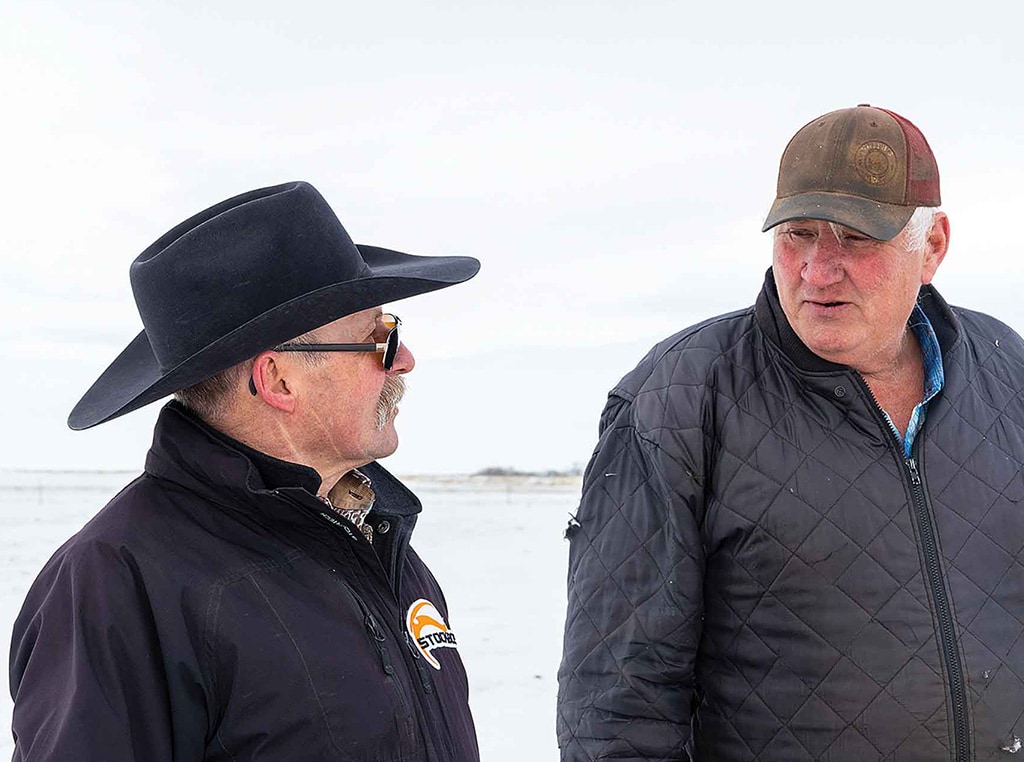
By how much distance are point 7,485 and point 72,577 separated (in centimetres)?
2761

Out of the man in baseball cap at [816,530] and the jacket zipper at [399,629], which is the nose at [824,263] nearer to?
the man in baseball cap at [816,530]

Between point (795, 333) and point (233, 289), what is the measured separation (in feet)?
3.59

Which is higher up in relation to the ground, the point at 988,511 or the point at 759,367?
the point at 759,367

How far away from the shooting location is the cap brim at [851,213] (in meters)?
2.12

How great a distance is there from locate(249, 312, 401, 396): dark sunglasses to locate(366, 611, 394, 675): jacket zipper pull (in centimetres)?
41

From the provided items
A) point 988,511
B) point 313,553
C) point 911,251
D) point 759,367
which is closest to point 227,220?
point 313,553

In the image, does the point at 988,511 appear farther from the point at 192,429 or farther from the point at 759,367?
the point at 192,429

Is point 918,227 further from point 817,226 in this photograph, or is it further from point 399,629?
point 399,629

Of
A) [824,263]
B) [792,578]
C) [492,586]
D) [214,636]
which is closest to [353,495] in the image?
[214,636]

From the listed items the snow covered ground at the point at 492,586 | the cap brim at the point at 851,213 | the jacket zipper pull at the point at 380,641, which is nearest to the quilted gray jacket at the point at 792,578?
the cap brim at the point at 851,213

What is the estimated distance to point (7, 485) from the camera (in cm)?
2670

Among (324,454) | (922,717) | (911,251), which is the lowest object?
(922,717)

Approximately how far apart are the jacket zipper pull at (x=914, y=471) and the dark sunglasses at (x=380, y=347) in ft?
3.26

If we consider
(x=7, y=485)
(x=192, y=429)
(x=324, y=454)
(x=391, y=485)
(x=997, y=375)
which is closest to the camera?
(x=192, y=429)
